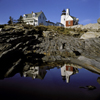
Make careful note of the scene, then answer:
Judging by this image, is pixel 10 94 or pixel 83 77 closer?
pixel 10 94

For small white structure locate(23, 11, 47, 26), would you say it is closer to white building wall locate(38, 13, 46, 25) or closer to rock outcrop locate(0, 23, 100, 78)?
white building wall locate(38, 13, 46, 25)

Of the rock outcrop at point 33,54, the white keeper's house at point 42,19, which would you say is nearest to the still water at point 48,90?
the rock outcrop at point 33,54

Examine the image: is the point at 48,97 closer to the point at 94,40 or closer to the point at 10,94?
the point at 10,94

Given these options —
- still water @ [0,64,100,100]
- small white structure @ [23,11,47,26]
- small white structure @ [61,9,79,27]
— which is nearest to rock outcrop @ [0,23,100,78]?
still water @ [0,64,100,100]

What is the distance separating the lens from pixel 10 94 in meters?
5.01

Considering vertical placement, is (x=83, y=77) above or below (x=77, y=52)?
below

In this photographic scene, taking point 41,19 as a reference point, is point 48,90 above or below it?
below

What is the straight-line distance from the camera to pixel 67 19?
44719mm

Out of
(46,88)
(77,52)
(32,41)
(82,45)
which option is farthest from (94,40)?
(46,88)

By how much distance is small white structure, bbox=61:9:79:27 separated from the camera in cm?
4393

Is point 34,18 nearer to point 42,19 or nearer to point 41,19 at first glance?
point 41,19

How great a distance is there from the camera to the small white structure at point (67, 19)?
4393cm

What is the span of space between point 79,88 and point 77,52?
27.7ft

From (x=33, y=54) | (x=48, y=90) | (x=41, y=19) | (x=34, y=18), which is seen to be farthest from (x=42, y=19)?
(x=48, y=90)
